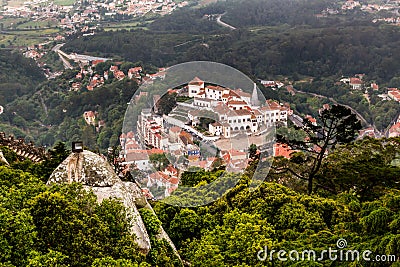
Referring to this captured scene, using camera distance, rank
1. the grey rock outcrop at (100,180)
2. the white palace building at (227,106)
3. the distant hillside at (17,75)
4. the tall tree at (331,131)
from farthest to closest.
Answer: the distant hillside at (17,75) → the tall tree at (331,131) → the white palace building at (227,106) → the grey rock outcrop at (100,180)

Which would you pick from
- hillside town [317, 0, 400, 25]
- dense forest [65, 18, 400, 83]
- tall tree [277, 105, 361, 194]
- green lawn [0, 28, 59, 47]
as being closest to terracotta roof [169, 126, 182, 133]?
tall tree [277, 105, 361, 194]

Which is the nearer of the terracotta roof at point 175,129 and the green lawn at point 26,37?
the terracotta roof at point 175,129

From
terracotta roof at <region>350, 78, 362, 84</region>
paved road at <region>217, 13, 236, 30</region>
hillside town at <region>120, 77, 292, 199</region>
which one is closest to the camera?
hillside town at <region>120, 77, 292, 199</region>

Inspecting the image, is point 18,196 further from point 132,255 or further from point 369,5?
point 369,5

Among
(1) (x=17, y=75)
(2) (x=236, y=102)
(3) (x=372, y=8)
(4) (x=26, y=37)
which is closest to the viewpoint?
(2) (x=236, y=102)

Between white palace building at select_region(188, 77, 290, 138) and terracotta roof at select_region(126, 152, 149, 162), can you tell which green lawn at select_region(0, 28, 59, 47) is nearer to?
terracotta roof at select_region(126, 152, 149, 162)

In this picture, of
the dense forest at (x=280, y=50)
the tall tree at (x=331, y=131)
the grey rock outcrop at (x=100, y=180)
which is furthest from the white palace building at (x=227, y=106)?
the dense forest at (x=280, y=50)

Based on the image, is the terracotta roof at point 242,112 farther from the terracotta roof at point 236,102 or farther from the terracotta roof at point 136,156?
the terracotta roof at point 136,156

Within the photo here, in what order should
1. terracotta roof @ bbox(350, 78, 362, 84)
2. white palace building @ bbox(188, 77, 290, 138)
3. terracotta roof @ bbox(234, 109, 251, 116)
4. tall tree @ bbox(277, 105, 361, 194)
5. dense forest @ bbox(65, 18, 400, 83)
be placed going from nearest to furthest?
white palace building @ bbox(188, 77, 290, 138), terracotta roof @ bbox(234, 109, 251, 116), tall tree @ bbox(277, 105, 361, 194), terracotta roof @ bbox(350, 78, 362, 84), dense forest @ bbox(65, 18, 400, 83)

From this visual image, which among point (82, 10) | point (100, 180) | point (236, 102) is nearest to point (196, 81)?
point (236, 102)

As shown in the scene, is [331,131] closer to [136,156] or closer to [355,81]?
[136,156]

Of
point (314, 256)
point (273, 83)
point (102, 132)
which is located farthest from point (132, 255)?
point (273, 83)
